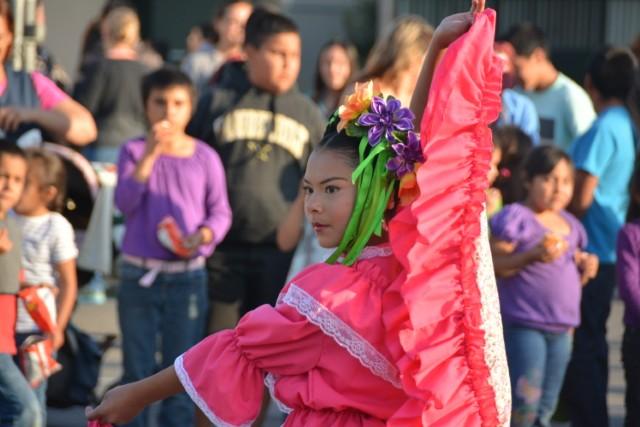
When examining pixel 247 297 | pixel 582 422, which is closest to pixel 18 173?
pixel 247 297

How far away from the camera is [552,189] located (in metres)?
6.67

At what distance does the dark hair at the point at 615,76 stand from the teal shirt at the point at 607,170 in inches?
5.9

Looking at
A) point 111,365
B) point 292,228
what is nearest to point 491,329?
point 292,228

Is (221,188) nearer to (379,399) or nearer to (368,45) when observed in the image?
(379,399)

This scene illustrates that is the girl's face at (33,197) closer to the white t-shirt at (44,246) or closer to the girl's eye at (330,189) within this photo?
the white t-shirt at (44,246)

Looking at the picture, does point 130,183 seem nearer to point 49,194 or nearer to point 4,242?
point 49,194

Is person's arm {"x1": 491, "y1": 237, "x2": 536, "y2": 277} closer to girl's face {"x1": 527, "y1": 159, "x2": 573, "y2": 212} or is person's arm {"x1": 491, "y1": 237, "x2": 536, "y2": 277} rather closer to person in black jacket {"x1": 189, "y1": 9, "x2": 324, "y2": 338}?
girl's face {"x1": 527, "y1": 159, "x2": 573, "y2": 212}

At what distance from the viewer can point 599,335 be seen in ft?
24.1

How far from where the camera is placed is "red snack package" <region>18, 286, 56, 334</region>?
245 inches

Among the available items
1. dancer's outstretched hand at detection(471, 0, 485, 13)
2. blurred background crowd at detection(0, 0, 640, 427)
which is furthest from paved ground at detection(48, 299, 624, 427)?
dancer's outstretched hand at detection(471, 0, 485, 13)

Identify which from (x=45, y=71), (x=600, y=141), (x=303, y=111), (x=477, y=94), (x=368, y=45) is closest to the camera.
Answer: (x=477, y=94)

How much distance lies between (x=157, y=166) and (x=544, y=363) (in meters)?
2.05

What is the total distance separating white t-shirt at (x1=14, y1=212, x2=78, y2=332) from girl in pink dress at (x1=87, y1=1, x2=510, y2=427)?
263 cm

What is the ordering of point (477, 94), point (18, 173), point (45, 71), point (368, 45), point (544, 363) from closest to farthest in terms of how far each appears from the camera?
point (477, 94), point (18, 173), point (544, 363), point (45, 71), point (368, 45)
